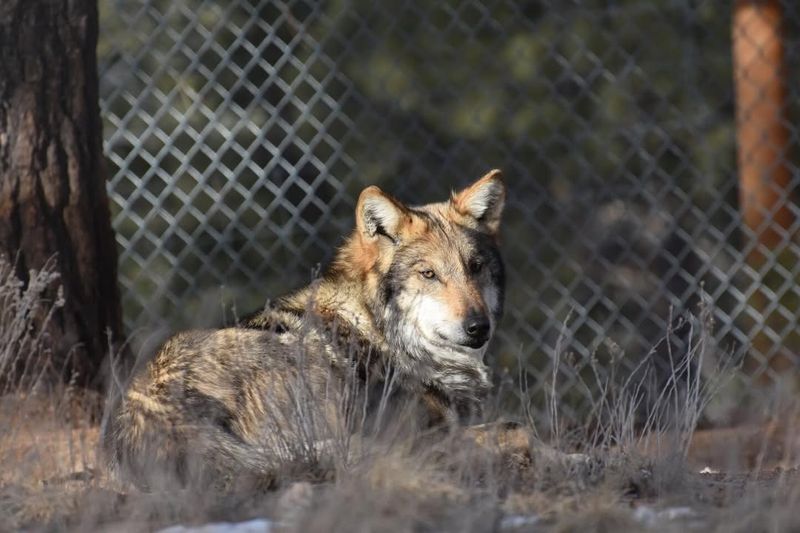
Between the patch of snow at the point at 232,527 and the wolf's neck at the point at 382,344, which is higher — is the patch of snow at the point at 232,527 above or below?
below

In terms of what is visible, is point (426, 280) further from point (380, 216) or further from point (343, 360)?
point (343, 360)

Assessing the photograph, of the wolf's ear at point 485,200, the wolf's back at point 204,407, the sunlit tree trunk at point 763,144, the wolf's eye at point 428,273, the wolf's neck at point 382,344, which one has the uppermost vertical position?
the sunlit tree trunk at point 763,144

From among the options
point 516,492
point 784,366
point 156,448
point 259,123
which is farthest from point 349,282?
point 259,123

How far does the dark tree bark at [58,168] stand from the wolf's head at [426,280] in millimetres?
1477

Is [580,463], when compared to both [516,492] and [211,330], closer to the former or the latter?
[516,492]

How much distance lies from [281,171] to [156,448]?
4.94 meters

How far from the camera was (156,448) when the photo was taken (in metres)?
4.23

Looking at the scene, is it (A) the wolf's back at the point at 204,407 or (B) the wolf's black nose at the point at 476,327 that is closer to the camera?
(A) the wolf's back at the point at 204,407

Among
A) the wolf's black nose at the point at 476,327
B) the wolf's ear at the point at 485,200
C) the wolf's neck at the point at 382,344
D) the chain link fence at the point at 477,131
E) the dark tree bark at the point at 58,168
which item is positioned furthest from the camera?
the chain link fence at the point at 477,131

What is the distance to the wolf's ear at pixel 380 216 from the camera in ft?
16.4

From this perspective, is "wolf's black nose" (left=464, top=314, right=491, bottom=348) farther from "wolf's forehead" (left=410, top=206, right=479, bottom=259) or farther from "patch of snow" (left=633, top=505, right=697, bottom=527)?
"patch of snow" (left=633, top=505, right=697, bottom=527)

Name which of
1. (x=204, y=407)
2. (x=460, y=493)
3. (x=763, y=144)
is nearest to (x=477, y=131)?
(x=763, y=144)

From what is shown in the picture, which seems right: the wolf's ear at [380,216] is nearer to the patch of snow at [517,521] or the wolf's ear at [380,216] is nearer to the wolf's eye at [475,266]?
the wolf's eye at [475,266]

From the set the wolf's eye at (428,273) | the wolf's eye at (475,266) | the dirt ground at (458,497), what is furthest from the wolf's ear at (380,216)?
the dirt ground at (458,497)
